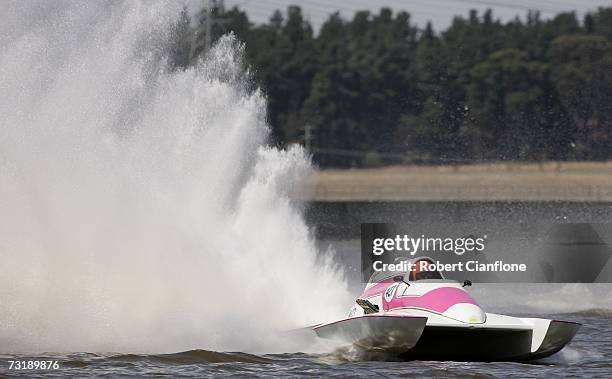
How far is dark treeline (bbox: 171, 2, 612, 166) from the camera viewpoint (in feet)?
194

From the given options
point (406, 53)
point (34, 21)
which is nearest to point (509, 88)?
point (406, 53)

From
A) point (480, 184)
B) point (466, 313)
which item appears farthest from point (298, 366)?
point (480, 184)

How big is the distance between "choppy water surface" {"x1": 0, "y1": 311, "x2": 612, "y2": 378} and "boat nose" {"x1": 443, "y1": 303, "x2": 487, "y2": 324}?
1.64ft

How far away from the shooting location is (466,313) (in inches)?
541

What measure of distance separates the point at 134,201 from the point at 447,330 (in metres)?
4.96

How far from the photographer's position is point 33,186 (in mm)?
16250

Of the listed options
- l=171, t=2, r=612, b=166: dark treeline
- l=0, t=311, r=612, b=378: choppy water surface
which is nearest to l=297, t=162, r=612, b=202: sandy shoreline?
l=171, t=2, r=612, b=166: dark treeline

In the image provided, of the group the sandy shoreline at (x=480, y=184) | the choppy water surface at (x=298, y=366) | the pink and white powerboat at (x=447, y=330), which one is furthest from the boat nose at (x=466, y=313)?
the sandy shoreline at (x=480, y=184)

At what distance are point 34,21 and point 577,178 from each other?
3466cm

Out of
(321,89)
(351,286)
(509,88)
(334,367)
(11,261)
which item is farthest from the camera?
(321,89)

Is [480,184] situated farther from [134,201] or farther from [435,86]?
[134,201]

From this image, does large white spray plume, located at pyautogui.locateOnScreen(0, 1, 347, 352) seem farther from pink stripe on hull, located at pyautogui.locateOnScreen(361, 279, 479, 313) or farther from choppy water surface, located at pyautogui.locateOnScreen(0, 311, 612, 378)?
pink stripe on hull, located at pyautogui.locateOnScreen(361, 279, 479, 313)

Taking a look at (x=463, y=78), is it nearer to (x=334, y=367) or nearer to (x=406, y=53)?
(x=406, y=53)

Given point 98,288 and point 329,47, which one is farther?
point 329,47
